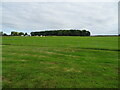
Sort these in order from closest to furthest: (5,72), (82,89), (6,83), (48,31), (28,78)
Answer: (82,89) → (6,83) → (28,78) → (5,72) → (48,31)

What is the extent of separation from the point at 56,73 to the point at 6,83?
2402 millimetres

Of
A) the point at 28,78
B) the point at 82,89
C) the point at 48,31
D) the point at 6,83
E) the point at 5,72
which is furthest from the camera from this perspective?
the point at 48,31

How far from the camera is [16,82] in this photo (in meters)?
5.15

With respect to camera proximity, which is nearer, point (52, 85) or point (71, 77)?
point (52, 85)

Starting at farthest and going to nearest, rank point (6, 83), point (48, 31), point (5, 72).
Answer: point (48, 31), point (5, 72), point (6, 83)

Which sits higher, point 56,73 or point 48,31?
point 48,31

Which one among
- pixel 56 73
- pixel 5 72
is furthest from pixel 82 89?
pixel 5 72

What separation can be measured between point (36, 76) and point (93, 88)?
2615 millimetres

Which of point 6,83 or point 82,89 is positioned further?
point 6,83

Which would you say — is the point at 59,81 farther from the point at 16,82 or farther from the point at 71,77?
the point at 16,82

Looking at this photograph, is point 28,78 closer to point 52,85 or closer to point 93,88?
point 52,85

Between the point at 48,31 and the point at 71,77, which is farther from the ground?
the point at 48,31

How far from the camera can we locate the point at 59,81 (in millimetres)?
5355

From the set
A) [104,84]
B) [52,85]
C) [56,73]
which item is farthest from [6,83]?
[104,84]
